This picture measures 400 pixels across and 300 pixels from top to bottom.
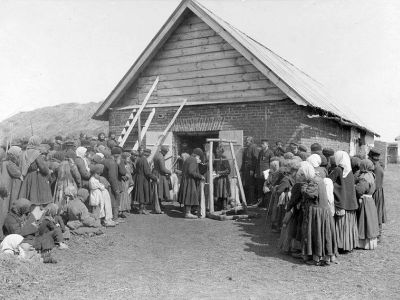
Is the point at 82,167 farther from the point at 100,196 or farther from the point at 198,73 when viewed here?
the point at 198,73

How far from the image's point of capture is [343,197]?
6.73 metres

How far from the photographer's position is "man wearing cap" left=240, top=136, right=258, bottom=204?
35.1 feet

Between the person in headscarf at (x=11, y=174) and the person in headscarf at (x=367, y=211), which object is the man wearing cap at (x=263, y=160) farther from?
the person in headscarf at (x=11, y=174)

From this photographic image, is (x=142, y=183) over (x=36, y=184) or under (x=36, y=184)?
under

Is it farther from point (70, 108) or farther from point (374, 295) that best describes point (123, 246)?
point (70, 108)

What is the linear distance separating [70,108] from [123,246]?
35650mm

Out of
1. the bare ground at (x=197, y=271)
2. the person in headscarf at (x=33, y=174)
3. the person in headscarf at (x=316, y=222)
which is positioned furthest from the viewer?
the person in headscarf at (x=33, y=174)

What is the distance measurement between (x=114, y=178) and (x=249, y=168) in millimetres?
3882

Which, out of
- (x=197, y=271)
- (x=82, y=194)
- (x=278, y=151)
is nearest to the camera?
(x=197, y=271)

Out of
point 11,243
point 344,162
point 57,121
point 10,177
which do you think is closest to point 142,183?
point 10,177

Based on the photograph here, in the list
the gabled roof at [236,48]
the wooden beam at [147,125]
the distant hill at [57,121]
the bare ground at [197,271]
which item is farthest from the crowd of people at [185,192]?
the distant hill at [57,121]

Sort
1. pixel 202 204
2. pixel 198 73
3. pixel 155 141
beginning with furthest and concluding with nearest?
pixel 155 141
pixel 198 73
pixel 202 204

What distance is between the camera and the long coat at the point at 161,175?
33.6ft

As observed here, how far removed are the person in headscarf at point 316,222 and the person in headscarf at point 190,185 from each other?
3.62 m
